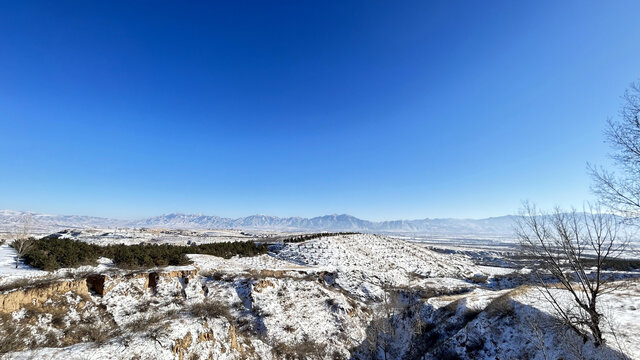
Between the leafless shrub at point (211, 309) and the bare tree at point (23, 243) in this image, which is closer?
the leafless shrub at point (211, 309)

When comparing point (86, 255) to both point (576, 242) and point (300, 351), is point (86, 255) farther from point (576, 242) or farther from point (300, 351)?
point (576, 242)

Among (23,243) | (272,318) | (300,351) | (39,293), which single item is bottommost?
(300,351)

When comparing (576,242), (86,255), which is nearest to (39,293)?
(86,255)

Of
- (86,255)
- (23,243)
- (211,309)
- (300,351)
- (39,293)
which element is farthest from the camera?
(86,255)

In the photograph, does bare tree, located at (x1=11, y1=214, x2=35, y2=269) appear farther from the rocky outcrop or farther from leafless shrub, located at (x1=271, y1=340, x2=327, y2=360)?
leafless shrub, located at (x1=271, y1=340, x2=327, y2=360)

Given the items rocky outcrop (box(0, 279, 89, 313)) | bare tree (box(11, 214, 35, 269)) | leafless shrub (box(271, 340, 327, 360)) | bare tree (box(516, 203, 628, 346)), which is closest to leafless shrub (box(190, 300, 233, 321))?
leafless shrub (box(271, 340, 327, 360))

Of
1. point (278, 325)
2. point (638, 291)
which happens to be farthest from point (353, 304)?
point (638, 291)

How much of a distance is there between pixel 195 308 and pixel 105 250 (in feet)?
40.1

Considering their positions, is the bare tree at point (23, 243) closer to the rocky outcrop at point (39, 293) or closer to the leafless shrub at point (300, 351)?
the rocky outcrop at point (39, 293)

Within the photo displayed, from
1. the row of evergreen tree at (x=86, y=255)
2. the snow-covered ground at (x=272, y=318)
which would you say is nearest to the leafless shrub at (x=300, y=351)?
the snow-covered ground at (x=272, y=318)

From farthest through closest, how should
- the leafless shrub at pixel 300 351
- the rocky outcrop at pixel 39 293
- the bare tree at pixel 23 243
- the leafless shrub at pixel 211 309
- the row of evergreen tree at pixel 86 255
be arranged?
the row of evergreen tree at pixel 86 255 → the bare tree at pixel 23 243 → the leafless shrub at pixel 211 309 → the leafless shrub at pixel 300 351 → the rocky outcrop at pixel 39 293

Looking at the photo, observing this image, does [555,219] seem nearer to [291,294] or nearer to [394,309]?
[394,309]

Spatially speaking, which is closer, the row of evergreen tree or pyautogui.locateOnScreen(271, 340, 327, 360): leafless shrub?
pyautogui.locateOnScreen(271, 340, 327, 360): leafless shrub

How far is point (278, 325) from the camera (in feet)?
61.7
